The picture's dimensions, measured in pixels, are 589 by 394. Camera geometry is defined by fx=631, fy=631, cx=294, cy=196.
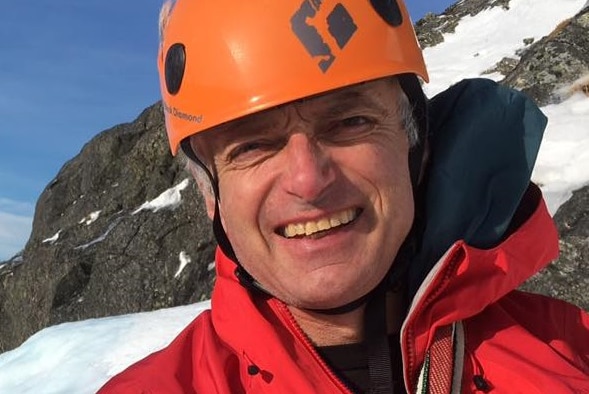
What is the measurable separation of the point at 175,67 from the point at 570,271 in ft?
14.3

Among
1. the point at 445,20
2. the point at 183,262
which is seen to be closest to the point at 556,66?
the point at 183,262

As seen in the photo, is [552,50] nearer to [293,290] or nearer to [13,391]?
[13,391]

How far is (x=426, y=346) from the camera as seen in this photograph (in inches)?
76.8

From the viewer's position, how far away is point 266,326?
73.7 inches

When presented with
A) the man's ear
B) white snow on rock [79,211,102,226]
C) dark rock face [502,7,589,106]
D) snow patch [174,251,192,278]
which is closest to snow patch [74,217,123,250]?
white snow on rock [79,211,102,226]

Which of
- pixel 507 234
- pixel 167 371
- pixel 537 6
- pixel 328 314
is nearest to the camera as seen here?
pixel 167 371

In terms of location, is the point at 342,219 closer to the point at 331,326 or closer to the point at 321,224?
the point at 321,224

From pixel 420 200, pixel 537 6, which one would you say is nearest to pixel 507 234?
pixel 420 200

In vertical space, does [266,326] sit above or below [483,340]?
above

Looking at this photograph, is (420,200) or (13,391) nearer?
(420,200)

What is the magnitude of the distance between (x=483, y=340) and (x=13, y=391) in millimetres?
4357

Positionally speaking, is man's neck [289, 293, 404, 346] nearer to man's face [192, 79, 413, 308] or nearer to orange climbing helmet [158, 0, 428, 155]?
man's face [192, 79, 413, 308]

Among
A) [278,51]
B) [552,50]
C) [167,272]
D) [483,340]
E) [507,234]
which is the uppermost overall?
[278,51]

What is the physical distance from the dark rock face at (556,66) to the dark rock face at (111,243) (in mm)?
7269
